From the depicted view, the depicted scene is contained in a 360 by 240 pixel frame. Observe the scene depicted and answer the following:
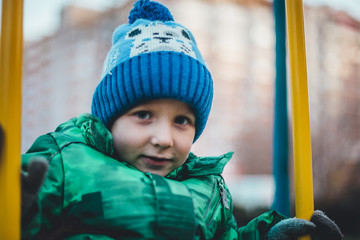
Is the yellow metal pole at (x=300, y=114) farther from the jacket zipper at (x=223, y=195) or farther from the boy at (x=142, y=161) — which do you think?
the jacket zipper at (x=223, y=195)

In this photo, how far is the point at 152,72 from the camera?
3.62ft

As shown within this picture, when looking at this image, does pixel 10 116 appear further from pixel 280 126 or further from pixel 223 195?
pixel 280 126

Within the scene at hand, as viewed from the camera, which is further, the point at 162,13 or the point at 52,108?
the point at 52,108

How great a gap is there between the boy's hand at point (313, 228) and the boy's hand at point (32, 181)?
696mm

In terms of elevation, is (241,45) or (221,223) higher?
(241,45)

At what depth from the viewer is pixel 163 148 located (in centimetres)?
104

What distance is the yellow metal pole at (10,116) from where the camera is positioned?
0.72 metres

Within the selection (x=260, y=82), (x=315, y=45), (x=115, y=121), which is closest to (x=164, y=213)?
(x=115, y=121)

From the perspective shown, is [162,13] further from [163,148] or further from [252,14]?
[252,14]

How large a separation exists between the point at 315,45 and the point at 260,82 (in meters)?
1.18

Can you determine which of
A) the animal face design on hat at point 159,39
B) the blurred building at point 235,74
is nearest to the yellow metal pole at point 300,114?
the animal face design on hat at point 159,39

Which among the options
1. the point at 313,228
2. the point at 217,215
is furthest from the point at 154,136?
the point at 313,228

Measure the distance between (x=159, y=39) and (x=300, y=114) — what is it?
0.47 m

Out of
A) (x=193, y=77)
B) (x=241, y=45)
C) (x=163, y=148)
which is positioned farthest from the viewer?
(x=241, y=45)
